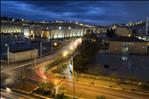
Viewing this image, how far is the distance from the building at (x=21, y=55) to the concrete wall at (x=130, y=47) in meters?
19.9

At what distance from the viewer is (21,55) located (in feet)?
153

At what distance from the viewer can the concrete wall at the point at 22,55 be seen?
44.5 metres

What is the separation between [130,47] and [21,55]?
1047 inches

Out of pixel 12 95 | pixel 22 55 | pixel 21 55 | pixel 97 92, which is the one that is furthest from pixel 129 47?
pixel 12 95

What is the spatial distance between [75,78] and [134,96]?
10092 millimetres

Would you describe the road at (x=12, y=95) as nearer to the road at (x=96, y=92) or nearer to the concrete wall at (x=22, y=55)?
the road at (x=96, y=92)

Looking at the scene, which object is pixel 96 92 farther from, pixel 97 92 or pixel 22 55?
pixel 22 55

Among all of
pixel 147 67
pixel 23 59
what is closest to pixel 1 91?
pixel 23 59

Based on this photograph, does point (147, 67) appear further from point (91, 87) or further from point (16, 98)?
→ point (16, 98)

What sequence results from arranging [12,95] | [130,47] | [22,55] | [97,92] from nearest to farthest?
[12,95], [97,92], [22,55], [130,47]

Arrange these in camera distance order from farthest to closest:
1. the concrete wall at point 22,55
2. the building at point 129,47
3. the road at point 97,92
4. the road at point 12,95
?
the building at point 129,47, the concrete wall at point 22,55, the road at point 97,92, the road at point 12,95

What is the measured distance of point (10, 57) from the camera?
146 feet

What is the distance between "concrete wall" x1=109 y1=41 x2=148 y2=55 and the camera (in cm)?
5194

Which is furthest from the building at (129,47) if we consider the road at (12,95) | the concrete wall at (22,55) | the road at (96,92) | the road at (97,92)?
the road at (12,95)
